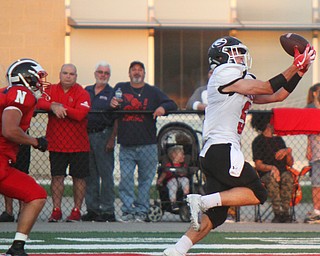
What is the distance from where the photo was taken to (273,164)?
45.1 feet

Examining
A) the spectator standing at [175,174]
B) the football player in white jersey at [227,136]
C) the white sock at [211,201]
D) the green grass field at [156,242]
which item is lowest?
the green grass field at [156,242]

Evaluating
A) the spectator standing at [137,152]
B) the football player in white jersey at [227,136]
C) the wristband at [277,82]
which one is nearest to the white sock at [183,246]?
the football player in white jersey at [227,136]

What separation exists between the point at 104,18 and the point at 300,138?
13.6 ft

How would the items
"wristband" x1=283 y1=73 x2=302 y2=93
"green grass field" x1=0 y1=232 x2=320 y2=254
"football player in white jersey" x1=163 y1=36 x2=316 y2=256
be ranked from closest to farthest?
"football player in white jersey" x1=163 y1=36 x2=316 y2=256
"wristband" x1=283 y1=73 x2=302 y2=93
"green grass field" x1=0 y1=232 x2=320 y2=254

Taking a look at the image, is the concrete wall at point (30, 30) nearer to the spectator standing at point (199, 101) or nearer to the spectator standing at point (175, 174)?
the spectator standing at point (199, 101)

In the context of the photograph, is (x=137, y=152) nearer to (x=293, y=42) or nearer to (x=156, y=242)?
(x=156, y=242)

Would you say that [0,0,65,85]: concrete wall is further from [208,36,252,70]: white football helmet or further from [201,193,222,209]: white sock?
[201,193,222,209]: white sock

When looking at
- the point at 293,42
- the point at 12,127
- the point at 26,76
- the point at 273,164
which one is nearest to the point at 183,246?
the point at 12,127

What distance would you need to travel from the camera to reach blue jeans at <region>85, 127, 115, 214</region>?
13625mm

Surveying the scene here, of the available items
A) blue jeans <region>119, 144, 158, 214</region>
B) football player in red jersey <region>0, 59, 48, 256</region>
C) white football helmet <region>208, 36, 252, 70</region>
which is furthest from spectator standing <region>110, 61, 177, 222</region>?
white football helmet <region>208, 36, 252, 70</region>

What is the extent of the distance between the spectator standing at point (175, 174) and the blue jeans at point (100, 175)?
0.67m

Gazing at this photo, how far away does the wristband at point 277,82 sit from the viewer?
8.53 m

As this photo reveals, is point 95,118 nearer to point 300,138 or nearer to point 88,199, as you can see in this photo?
point 88,199

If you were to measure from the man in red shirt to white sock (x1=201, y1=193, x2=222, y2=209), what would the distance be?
15.8 feet
